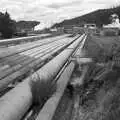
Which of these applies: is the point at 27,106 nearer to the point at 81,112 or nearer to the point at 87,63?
the point at 81,112

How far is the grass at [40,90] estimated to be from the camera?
6.54 m

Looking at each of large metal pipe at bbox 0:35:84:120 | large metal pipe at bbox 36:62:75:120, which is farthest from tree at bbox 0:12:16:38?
large metal pipe at bbox 0:35:84:120

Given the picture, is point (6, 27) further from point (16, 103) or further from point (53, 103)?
point (16, 103)

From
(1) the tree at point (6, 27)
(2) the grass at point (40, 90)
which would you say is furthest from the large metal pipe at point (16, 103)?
(1) the tree at point (6, 27)

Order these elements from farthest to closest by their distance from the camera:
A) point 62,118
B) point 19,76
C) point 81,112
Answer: point 19,76 < point 81,112 < point 62,118

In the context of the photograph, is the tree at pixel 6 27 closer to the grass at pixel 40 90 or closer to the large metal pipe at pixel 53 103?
the large metal pipe at pixel 53 103

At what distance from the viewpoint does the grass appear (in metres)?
6.54

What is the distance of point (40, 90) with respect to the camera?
264 inches

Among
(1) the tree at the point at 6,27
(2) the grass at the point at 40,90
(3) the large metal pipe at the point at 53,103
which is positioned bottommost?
(3) the large metal pipe at the point at 53,103

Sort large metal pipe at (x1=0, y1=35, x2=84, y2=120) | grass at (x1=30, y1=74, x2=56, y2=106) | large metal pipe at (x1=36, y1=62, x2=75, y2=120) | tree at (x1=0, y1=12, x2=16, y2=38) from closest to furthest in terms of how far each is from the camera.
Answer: large metal pipe at (x1=0, y1=35, x2=84, y2=120), large metal pipe at (x1=36, y1=62, x2=75, y2=120), grass at (x1=30, y1=74, x2=56, y2=106), tree at (x1=0, y1=12, x2=16, y2=38)

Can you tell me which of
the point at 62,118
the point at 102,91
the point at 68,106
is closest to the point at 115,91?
the point at 102,91

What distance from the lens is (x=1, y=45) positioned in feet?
74.2

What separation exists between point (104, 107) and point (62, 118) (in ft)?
3.84

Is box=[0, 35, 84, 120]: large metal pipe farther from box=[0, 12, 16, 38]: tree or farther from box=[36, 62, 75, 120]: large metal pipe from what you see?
box=[0, 12, 16, 38]: tree
